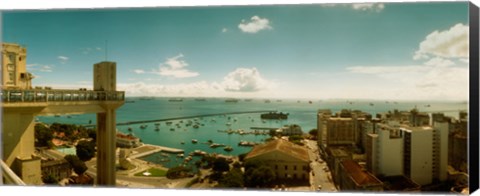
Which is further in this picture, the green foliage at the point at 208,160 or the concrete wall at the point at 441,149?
the green foliage at the point at 208,160

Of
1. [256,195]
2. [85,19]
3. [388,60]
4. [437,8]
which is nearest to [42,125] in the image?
[85,19]

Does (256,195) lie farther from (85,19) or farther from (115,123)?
(85,19)

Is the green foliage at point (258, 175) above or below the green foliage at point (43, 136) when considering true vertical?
below

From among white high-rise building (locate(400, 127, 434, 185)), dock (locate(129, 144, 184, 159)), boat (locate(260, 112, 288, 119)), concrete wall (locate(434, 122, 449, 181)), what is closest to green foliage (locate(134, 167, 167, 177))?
dock (locate(129, 144, 184, 159))

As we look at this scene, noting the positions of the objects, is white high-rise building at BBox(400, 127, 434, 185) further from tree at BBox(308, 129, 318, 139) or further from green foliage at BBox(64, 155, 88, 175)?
green foliage at BBox(64, 155, 88, 175)

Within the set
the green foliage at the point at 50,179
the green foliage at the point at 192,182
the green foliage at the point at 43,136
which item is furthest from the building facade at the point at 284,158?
the green foliage at the point at 43,136

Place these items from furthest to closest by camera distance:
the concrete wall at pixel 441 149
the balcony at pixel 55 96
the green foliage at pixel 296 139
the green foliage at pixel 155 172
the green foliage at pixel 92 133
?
1. the green foliage at pixel 92 133
2. the green foliage at pixel 155 172
3. the green foliage at pixel 296 139
4. the balcony at pixel 55 96
5. the concrete wall at pixel 441 149

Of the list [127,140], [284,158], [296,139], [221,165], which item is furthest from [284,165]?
[127,140]

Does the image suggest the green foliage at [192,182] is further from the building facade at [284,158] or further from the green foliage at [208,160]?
the building facade at [284,158]
